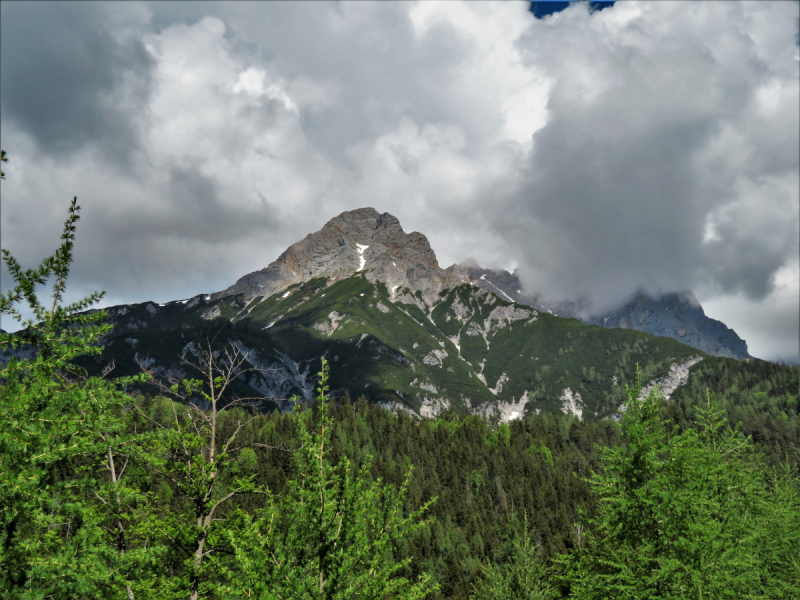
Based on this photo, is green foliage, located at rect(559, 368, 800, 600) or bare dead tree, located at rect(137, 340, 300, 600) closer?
bare dead tree, located at rect(137, 340, 300, 600)

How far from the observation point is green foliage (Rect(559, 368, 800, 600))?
635 inches

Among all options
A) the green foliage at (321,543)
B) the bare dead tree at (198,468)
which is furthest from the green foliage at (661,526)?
the bare dead tree at (198,468)

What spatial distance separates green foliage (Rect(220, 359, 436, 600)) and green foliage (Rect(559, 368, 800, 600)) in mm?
11754

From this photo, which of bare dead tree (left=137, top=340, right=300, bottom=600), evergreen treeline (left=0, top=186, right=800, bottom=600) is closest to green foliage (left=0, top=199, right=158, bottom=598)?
evergreen treeline (left=0, top=186, right=800, bottom=600)

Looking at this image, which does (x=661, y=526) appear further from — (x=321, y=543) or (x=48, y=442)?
(x=48, y=442)

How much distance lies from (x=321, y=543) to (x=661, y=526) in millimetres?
15871

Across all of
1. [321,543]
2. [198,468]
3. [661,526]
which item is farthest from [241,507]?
[661,526]

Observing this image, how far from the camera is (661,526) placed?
17719 millimetres

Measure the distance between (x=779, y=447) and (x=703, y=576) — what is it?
216 meters

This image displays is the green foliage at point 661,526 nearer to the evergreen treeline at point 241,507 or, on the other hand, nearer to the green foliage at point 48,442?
the evergreen treeline at point 241,507

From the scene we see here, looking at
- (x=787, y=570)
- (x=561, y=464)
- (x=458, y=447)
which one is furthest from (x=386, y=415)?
(x=787, y=570)

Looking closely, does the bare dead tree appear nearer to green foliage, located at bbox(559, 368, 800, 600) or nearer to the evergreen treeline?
the evergreen treeline

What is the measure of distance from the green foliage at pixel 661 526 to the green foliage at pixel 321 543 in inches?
463

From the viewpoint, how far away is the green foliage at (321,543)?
330 inches
